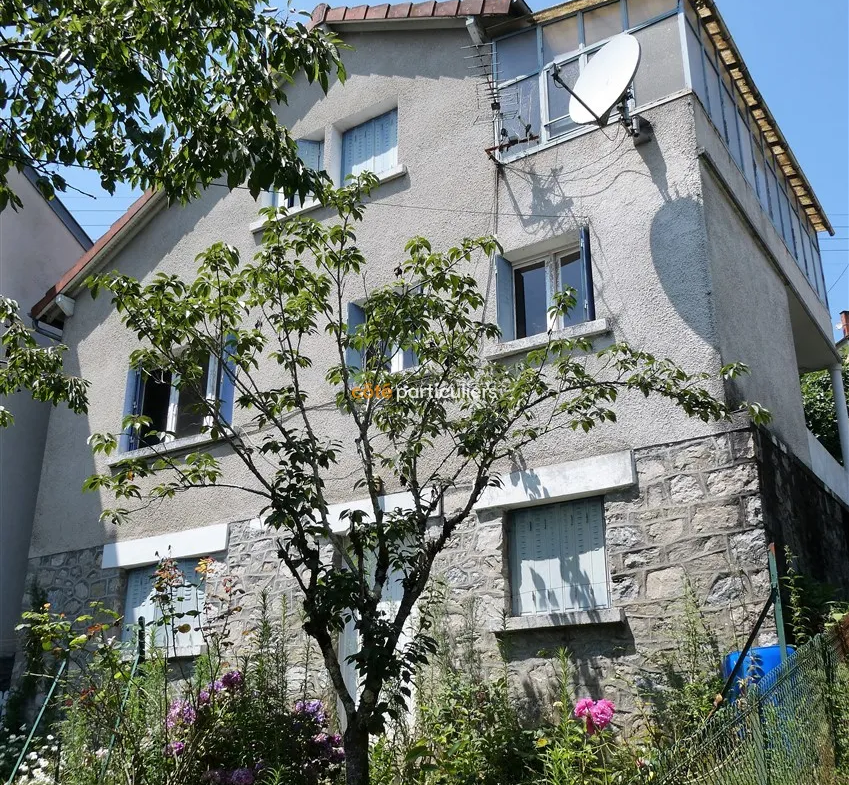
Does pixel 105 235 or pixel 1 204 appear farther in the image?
pixel 105 235

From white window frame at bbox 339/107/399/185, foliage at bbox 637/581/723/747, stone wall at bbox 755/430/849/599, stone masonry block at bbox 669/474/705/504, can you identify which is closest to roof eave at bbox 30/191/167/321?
white window frame at bbox 339/107/399/185

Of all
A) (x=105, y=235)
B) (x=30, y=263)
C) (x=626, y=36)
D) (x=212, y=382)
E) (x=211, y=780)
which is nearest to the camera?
(x=211, y=780)

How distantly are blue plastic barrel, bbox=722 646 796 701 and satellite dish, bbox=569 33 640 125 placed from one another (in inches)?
180

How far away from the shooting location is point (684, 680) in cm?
680

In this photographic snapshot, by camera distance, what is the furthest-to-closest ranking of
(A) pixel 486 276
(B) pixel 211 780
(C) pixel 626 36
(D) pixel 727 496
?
(A) pixel 486 276 → (C) pixel 626 36 → (D) pixel 727 496 → (B) pixel 211 780

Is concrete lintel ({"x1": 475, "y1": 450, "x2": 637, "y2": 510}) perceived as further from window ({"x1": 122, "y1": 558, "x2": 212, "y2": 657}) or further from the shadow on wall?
window ({"x1": 122, "y1": 558, "x2": 212, "y2": 657})

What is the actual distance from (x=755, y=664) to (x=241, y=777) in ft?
11.5

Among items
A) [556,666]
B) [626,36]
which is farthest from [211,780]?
[626,36]

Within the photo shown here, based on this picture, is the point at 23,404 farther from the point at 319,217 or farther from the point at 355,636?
the point at 355,636

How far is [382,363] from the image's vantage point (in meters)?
6.92

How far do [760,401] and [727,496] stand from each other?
150cm

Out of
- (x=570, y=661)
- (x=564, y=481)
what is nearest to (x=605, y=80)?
(x=564, y=481)

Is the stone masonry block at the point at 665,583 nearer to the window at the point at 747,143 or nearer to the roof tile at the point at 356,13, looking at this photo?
the window at the point at 747,143

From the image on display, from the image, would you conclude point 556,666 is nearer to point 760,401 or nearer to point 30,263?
point 760,401
